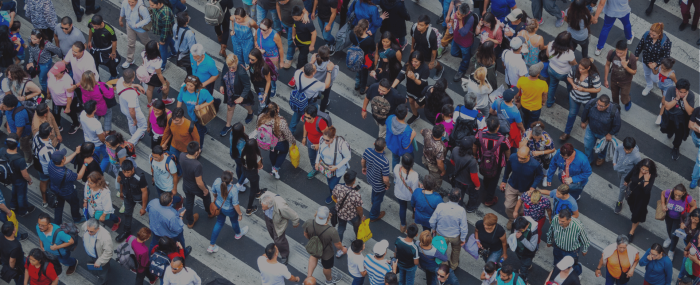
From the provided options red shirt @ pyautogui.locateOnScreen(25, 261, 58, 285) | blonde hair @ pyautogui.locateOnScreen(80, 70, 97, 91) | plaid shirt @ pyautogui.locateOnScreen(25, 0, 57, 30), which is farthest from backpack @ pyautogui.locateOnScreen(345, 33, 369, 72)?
red shirt @ pyautogui.locateOnScreen(25, 261, 58, 285)

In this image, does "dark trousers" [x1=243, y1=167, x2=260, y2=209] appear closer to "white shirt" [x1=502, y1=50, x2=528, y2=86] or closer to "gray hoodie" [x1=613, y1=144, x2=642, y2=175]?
"white shirt" [x1=502, y1=50, x2=528, y2=86]

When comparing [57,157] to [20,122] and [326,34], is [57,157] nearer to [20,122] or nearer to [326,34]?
[20,122]

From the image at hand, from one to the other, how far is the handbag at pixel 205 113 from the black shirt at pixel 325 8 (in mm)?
3107

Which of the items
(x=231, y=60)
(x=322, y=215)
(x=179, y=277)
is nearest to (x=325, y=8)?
(x=231, y=60)

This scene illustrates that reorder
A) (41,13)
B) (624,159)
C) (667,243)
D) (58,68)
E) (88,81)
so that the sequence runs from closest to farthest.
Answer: (624,159)
(667,243)
(88,81)
(58,68)
(41,13)

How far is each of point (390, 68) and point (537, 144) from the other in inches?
122

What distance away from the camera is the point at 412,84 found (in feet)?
50.7

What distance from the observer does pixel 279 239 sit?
1362 centimetres

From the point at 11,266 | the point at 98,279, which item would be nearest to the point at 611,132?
the point at 98,279

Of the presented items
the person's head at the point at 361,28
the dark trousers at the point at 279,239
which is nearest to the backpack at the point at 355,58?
the person's head at the point at 361,28

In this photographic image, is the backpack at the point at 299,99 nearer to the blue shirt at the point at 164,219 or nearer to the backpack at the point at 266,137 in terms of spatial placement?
the backpack at the point at 266,137

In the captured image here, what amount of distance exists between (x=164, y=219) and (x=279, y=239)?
1818 millimetres

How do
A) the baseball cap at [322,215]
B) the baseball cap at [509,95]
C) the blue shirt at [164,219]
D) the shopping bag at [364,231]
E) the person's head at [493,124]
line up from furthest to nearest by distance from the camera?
the baseball cap at [509,95] → the person's head at [493,124] → the shopping bag at [364,231] → the blue shirt at [164,219] → the baseball cap at [322,215]

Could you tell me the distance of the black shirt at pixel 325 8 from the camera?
16.5 m
